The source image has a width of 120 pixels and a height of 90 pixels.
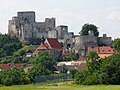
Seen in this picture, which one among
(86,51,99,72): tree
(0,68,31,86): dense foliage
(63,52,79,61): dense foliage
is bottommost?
(0,68,31,86): dense foliage

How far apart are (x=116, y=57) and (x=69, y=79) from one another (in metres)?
8.94

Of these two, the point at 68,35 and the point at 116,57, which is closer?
the point at 116,57

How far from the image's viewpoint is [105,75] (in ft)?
240

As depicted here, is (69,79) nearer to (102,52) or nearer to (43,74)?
(43,74)

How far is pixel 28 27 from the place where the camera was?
13075cm

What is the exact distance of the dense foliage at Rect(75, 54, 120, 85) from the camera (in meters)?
73.1

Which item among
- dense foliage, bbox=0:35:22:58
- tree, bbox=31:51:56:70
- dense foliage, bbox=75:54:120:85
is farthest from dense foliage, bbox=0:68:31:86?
dense foliage, bbox=0:35:22:58

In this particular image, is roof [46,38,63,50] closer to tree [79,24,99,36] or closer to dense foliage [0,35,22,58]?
dense foliage [0,35,22,58]

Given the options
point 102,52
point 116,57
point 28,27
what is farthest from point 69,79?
point 28,27

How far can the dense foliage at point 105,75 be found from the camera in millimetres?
73062

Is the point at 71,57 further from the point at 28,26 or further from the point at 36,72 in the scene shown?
the point at 36,72

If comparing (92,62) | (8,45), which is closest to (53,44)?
(8,45)

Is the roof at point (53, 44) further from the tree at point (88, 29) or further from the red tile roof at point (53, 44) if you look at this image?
the tree at point (88, 29)

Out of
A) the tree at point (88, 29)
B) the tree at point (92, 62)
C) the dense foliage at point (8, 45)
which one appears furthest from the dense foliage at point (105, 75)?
the tree at point (88, 29)
